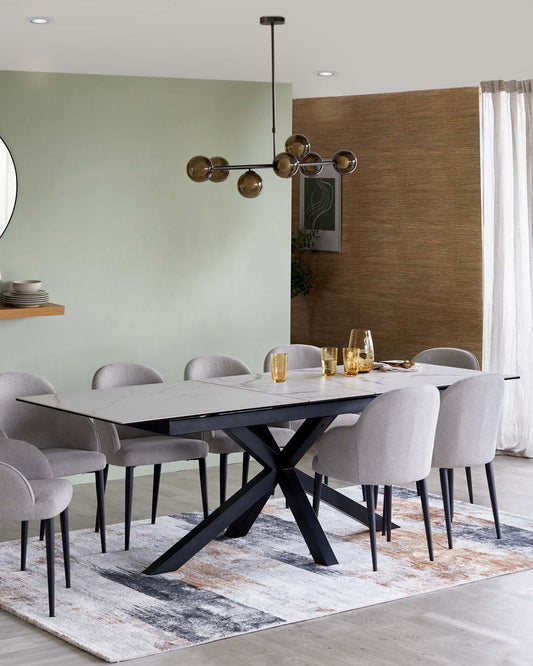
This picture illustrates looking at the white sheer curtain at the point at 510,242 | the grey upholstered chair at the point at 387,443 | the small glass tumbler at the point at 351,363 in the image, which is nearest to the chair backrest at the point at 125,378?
the small glass tumbler at the point at 351,363

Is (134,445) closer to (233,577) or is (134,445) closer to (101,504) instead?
(101,504)

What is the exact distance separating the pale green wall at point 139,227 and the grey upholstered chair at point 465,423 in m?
2.36

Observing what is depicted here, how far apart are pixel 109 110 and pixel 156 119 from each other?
0.32 m

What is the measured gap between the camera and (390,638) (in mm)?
3934

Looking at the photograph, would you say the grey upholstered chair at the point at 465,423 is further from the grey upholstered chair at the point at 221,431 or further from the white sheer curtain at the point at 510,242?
the white sheer curtain at the point at 510,242

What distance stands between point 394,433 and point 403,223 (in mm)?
3735

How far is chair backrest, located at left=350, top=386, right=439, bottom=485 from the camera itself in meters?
4.64

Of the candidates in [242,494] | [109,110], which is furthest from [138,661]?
[109,110]

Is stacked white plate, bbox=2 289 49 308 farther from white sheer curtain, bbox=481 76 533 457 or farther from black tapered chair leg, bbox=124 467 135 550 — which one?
white sheer curtain, bbox=481 76 533 457

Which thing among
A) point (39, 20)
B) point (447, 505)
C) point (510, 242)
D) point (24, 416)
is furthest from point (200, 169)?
point (510, 242)

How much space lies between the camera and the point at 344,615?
4.19 meters

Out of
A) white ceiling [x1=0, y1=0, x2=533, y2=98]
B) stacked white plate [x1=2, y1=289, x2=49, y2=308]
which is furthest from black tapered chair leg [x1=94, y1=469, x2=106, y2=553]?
Result: white ceiling [x1=0, y1=0, x2=533, y2=98]

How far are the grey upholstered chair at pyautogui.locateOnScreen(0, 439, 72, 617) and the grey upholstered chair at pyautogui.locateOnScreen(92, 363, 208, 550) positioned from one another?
2.09 ft

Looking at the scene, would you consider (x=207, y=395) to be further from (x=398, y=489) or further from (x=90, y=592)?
(x=398, y=489)
